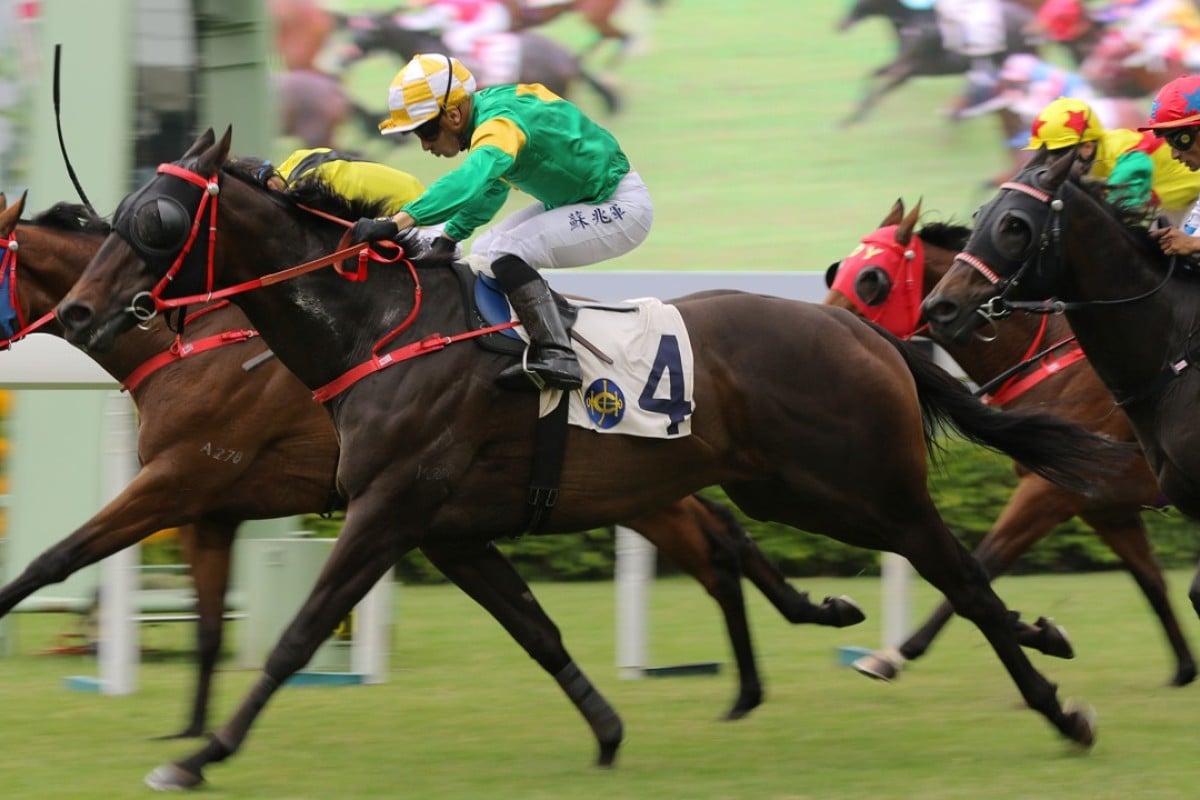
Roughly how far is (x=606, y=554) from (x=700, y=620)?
135 cm

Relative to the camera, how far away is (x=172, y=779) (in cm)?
467

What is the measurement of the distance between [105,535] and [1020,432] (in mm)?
2824

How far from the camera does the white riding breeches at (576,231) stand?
5.35 meters

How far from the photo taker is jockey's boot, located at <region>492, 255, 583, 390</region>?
494 cm

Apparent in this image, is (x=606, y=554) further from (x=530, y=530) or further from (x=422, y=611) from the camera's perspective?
(x=530, y=530)

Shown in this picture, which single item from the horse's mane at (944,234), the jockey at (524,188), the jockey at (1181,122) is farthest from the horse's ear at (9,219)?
the jockey at (1181,122)

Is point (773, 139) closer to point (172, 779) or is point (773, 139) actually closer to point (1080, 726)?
point (1080, 726)

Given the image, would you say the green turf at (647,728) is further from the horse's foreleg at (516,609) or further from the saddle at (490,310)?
the saddle at (490,310)

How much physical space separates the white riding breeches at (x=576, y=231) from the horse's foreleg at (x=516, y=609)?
88 centimetres

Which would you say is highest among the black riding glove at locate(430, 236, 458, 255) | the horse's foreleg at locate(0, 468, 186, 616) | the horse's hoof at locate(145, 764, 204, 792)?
the black riding glove at locate(430, 236, 458, 255)

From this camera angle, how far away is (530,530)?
5.16 meters

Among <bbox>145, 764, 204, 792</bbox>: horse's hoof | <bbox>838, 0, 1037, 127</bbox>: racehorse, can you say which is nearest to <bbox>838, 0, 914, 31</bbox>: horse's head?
<bbox>838, 0, 1037, 127</bbox>: racehorse

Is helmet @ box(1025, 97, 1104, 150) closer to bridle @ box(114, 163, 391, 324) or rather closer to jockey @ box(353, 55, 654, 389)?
jockey @ box(353, 55, 654, 389)

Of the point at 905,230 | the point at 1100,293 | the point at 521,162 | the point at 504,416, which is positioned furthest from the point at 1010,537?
the point at 521,162
